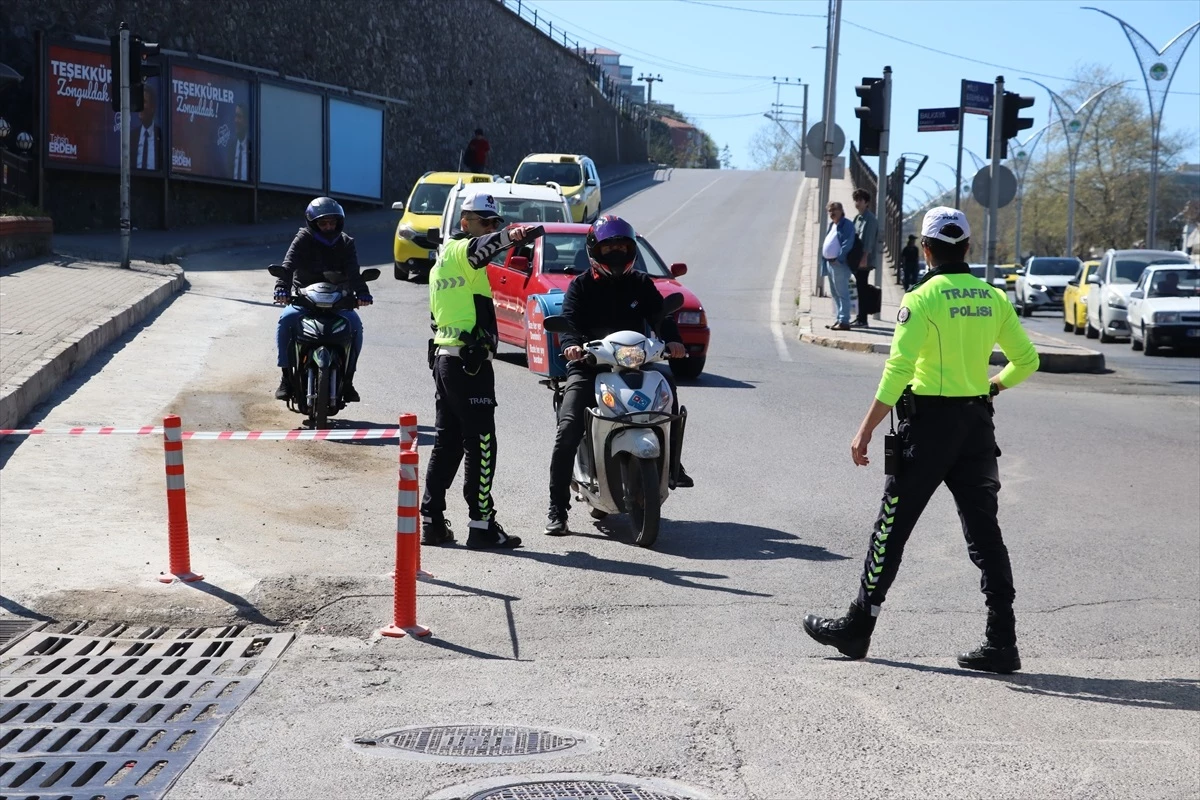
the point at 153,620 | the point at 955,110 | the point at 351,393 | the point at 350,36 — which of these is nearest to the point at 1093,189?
the point at 350,36

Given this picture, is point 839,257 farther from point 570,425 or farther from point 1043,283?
point 1043,283

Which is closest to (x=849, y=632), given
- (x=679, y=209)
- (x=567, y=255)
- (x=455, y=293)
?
(x=455, y=293)

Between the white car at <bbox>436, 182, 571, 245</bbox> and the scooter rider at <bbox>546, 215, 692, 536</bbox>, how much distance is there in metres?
12.9

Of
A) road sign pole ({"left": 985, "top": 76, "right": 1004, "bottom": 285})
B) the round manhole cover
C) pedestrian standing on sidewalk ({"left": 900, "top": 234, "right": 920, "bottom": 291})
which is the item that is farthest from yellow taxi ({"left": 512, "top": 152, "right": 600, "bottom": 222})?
the round manhole cover

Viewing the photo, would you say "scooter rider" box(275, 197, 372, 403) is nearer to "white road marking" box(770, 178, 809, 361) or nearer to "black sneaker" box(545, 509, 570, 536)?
"black sneaker" box(545, 509, 570, 536)

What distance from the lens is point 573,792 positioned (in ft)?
14.9

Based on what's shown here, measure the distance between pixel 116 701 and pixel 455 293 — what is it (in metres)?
3.53

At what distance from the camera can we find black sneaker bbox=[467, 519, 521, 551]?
8453 mm

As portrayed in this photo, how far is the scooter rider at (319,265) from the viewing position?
11.9 meters

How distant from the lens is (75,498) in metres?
9.02

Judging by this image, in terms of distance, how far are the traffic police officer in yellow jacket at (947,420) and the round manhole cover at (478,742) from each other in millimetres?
1720

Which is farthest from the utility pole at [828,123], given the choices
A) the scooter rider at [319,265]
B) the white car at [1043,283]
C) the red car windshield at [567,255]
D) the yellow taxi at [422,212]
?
the scooter rider at [319,265]

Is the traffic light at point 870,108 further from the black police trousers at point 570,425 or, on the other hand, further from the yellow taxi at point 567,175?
the black police trousers at point 570,425

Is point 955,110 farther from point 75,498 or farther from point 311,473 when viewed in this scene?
point 75,498
